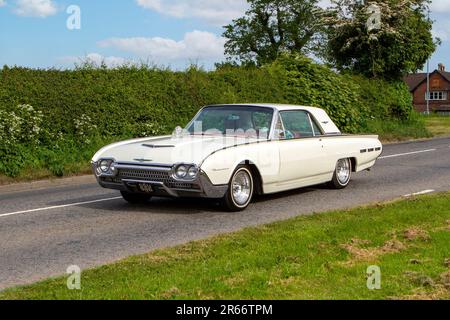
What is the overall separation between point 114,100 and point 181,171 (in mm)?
9278

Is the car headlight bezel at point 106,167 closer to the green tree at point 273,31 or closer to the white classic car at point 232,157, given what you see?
the white classic car at point 232,157

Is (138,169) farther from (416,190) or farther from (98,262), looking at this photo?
(416,190)

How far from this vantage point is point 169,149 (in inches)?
360

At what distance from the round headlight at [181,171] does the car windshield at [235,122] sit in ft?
5.06

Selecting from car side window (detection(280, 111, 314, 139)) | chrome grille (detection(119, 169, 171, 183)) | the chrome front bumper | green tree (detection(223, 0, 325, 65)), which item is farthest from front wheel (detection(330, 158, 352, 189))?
green tree (detection(223, 0, 325, 65))

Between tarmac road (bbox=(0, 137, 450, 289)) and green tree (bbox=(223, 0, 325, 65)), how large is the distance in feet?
181

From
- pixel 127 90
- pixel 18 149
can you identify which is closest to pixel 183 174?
pixel 18 149

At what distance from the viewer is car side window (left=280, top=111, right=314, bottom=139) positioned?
10.5 m

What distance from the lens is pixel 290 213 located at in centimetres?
946

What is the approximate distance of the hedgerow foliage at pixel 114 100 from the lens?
50.3ft

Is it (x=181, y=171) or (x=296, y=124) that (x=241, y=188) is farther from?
(x=296, y=124)

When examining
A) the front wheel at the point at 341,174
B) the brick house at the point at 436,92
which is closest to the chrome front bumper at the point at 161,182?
the front wheel at the point at 341,174

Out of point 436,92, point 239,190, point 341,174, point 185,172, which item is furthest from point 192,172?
point 436,92
